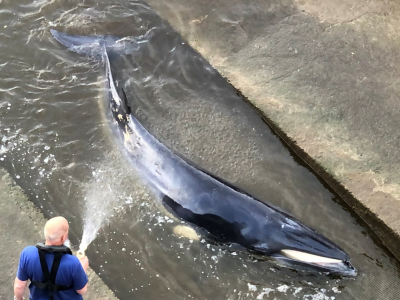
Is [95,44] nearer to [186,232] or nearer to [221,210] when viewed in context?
[186,232]

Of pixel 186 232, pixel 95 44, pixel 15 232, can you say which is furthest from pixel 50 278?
pixel 95 44

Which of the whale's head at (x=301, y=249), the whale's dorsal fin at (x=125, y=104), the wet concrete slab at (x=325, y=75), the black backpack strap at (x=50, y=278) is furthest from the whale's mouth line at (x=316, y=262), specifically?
the whale's dorsal fin at (x=125, y=104)

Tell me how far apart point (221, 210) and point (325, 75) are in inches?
114

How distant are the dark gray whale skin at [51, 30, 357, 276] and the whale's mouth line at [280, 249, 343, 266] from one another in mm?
35

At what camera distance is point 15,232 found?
4.64 metres

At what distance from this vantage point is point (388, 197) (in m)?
4.85

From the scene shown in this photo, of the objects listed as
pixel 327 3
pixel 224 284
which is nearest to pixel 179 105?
pixel 224 284

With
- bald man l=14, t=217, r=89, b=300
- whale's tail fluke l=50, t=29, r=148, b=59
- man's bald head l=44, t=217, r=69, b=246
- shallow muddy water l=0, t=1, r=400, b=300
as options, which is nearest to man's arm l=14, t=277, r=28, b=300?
bald man l=14, t=217, r=89, b=300

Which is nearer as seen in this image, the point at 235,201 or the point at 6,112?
the point at 235,201

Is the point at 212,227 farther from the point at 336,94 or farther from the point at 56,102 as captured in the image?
the point at 56,102

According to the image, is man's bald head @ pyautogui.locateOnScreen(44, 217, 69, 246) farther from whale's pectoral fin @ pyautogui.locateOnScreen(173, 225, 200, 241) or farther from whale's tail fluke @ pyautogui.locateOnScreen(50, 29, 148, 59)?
whale's tail fluke @ pyautogui.locateOnScreen(50, 29, 148, 59)

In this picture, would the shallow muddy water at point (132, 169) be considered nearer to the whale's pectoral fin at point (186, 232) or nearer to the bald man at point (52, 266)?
the whale's pectoral fin at point (186, 232)

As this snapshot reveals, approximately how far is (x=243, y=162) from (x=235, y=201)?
3.38 feet

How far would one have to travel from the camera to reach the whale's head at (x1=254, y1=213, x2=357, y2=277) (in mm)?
4387
